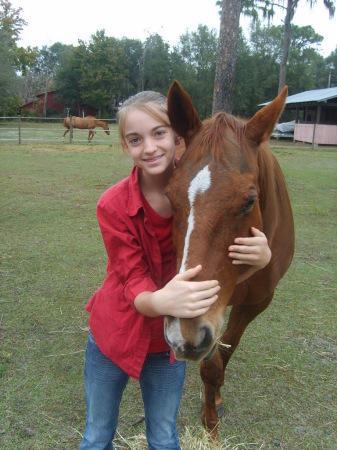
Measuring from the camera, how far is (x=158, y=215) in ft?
5.71

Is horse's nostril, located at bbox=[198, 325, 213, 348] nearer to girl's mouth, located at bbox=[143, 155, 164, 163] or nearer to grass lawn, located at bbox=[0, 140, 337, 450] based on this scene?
girl's mouth, located at bbox=[143, 155, 164, 163]

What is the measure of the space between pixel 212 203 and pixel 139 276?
41cm

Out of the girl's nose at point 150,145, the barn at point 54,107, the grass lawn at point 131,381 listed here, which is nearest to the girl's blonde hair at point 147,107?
the girl's nose at point 150,145

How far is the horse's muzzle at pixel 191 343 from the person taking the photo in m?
1.38

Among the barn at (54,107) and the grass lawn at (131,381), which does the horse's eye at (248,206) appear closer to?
the grass lawn at (131,381)

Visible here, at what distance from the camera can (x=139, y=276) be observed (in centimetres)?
160

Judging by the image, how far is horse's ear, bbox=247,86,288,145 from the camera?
5.72 feet

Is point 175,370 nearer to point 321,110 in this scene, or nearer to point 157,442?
point 157,442

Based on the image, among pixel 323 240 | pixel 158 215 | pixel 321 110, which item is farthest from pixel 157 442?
pixel 321 110

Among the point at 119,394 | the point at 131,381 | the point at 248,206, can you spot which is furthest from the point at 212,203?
the point at 131,381

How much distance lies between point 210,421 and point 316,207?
19.8ft

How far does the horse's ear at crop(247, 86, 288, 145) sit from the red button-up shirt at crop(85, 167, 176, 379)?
551 millimetres

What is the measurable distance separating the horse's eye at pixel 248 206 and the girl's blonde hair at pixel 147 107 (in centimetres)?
52

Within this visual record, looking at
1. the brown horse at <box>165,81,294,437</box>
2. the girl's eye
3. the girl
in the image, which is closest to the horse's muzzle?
the brown horse at <box>165,81,294,437</box>
